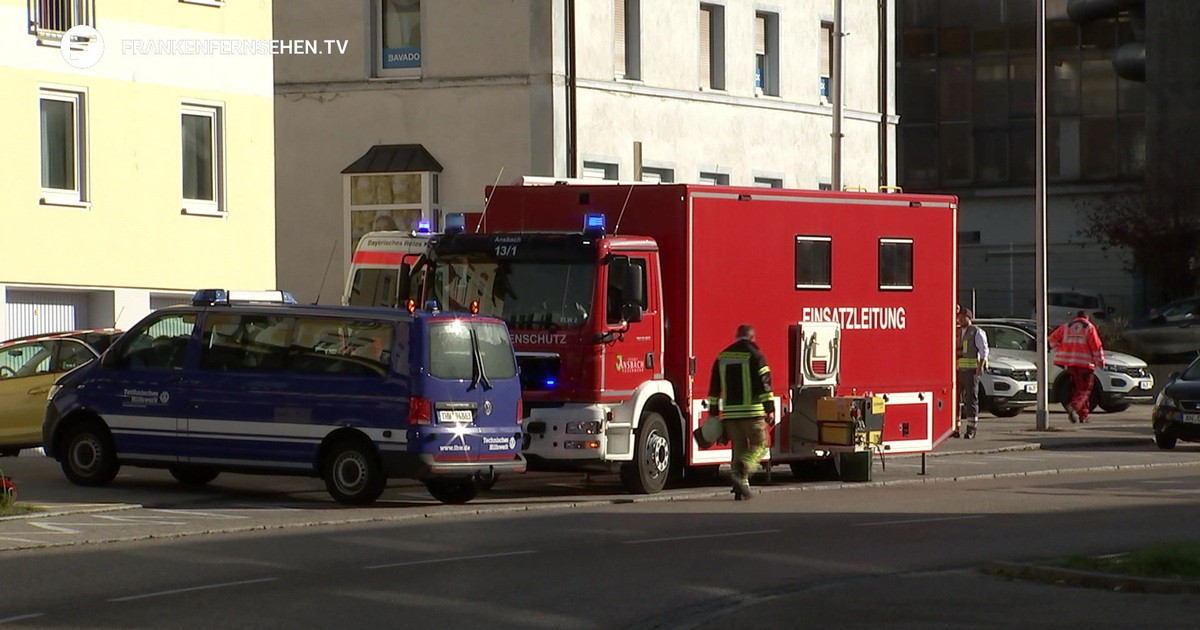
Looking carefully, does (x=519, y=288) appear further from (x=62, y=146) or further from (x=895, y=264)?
(x=62, y=146)

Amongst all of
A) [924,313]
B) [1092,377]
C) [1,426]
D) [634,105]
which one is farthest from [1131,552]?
[634,105]

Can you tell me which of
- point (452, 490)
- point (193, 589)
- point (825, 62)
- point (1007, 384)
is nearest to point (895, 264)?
point (452, 490)

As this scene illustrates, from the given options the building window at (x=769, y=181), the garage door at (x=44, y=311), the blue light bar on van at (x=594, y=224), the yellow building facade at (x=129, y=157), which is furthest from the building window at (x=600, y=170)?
the blue light bar on van at (x=594, y=224)

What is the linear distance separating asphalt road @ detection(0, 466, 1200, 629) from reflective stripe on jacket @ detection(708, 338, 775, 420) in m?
0.95

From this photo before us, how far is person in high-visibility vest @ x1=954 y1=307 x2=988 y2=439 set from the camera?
31.8 meters

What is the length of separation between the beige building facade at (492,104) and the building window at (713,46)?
0.03 m

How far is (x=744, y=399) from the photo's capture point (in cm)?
2103

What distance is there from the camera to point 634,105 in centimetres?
Result: 4316

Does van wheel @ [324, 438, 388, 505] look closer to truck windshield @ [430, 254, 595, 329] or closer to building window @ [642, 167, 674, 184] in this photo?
truck windshield @ [430, 254, 595, 329]

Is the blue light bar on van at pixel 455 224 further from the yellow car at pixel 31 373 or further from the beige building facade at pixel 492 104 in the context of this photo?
the beige building facade at pixel 492 104

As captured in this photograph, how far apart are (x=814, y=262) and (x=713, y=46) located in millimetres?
22822

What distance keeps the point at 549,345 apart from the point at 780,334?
3.02 meters

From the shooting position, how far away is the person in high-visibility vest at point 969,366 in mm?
31750

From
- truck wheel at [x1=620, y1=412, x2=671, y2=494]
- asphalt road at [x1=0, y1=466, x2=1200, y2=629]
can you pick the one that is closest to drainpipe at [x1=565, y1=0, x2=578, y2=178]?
truck wheel at [x1=620, y1=412, x2=671, y2=494]
